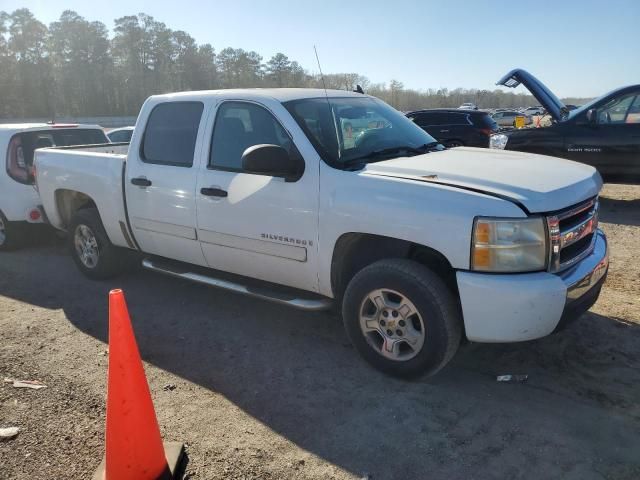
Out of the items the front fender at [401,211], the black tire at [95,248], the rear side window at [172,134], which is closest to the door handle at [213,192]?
the rear side window at [172,134]

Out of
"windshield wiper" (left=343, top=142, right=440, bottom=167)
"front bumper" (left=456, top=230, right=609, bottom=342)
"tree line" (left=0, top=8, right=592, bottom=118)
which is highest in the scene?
"tree line" (left=0, top=8, right=592, bottom=118)

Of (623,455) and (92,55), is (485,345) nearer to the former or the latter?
(623,455)

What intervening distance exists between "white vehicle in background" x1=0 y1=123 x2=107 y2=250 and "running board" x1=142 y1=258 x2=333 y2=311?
2.90 metres

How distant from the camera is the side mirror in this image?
3.47 meters

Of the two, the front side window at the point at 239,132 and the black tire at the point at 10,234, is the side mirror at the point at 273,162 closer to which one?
the front side window at the point at 239,132

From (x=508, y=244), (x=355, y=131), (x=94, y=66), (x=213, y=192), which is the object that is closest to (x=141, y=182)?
(x=213, y=192)

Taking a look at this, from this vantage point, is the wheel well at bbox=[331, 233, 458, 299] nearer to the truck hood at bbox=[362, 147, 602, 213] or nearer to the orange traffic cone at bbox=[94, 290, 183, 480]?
the truck hood at bbox=[362, 147, 602, 213]

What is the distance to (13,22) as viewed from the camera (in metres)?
53.2

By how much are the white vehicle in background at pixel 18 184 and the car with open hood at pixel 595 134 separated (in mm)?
7587

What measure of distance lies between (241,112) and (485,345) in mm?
2658

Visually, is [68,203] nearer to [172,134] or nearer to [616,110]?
[172,134]

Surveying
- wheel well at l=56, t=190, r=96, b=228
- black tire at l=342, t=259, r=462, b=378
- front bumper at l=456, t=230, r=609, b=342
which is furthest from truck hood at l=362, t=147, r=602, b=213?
wheel well at l=56, t=190, r=96, b=228

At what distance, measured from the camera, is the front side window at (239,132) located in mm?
3924

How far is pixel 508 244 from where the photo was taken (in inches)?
112
